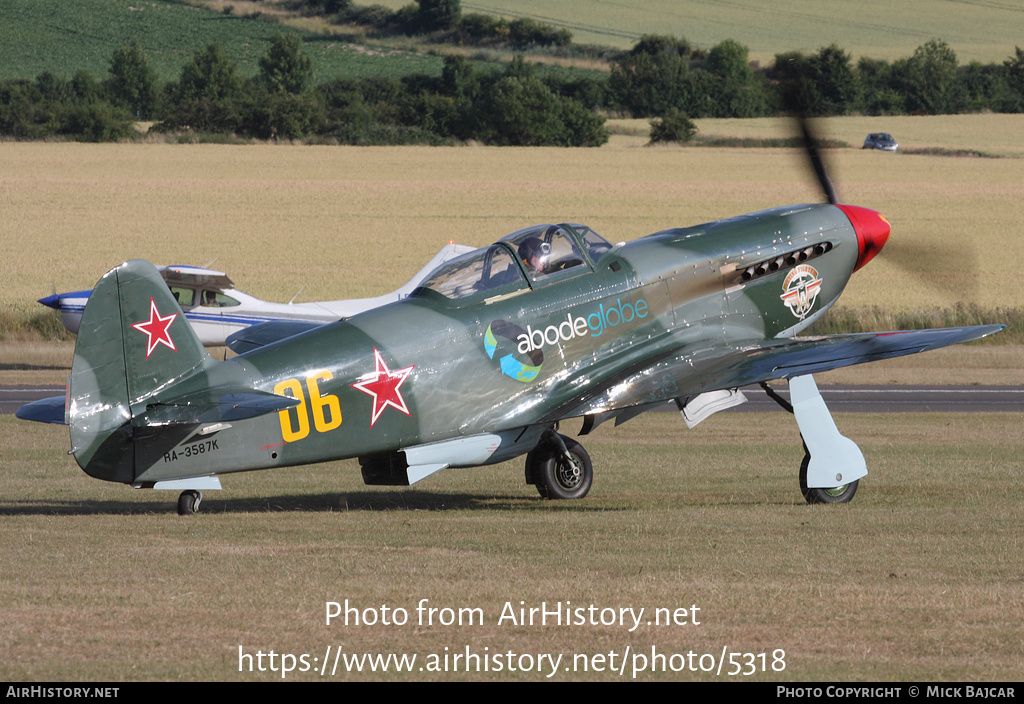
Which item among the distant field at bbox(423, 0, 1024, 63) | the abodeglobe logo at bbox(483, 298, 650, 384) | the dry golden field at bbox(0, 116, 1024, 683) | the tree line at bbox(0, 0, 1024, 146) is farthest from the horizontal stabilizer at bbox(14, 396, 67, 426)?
the distant field at bbox(423, 0, 1024, 63)

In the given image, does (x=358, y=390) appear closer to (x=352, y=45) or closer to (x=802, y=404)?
(x=802, y=404)

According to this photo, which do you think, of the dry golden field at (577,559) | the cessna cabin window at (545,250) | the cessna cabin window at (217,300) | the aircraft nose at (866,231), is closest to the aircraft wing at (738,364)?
the dry golden field at (577,559)

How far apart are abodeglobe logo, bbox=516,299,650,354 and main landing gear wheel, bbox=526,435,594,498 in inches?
44.6

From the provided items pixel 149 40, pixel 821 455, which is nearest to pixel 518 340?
pixel 821 455

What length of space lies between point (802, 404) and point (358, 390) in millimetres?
4136

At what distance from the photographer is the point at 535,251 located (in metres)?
12.0

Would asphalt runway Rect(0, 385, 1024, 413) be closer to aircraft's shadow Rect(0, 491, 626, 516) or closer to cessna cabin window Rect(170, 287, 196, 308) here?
cessna cabin window Rect(170, 287, 196, 308)

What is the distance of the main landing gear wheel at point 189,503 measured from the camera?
11.3 meters

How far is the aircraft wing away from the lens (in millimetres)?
11719

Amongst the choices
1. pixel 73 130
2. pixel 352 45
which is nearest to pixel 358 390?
pixel 73 130

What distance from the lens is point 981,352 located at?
101 feet

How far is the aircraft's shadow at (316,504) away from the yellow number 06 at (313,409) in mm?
1304

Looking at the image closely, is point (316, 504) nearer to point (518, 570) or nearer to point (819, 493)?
point (518, 570)

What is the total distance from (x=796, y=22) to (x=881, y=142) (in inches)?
1437
